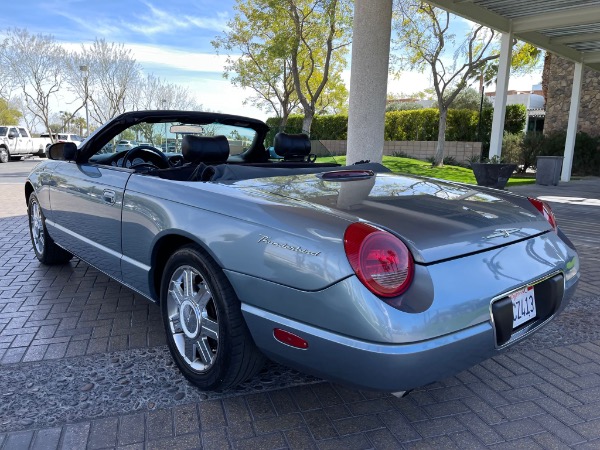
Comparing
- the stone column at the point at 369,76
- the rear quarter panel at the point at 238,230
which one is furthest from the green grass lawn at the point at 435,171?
the rear quarter panel at the point at 238,230

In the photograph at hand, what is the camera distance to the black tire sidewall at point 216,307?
84.7 inches

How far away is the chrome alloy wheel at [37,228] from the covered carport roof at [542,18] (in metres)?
8.88

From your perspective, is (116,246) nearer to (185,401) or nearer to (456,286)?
(185,401)

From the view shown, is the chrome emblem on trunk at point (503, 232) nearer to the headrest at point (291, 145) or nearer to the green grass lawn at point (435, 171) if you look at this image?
the headrest at point (291, 145)

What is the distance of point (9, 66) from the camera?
34.8 metres

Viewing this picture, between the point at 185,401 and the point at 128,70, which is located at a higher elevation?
the point at 128,70

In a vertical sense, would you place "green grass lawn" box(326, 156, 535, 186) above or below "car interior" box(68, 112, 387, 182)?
below

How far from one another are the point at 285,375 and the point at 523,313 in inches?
52.2

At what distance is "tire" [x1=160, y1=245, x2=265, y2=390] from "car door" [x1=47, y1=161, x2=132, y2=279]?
73 cm

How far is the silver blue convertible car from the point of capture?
174 centimetres

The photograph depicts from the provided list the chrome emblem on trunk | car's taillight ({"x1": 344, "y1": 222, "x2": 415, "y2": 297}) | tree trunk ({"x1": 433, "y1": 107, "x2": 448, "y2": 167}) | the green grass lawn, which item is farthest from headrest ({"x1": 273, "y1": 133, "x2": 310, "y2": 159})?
tree trunk ({"x1": 433, "y1": 107, "x2": 448, "y2": 167})

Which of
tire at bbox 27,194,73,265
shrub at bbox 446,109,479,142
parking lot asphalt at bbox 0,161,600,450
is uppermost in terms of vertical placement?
shrub at bbox 446,109,479,142

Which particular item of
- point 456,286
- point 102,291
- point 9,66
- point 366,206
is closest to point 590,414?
point 456,286

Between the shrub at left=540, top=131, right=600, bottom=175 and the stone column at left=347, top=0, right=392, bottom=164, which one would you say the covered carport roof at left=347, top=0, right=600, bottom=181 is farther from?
the shrub at left=540, top=131, right=600, bottom=175
